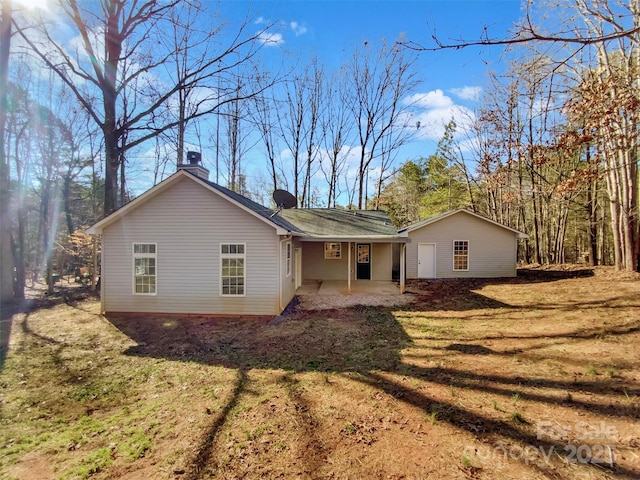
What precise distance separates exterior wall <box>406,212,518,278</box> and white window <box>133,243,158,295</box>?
12038 mm

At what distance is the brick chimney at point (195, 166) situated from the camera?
998cm

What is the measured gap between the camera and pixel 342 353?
651 cm

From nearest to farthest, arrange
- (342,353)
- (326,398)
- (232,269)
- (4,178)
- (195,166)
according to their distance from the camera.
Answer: (326,398)
(342,353)
(232,269)
(195,166)
(4,178)

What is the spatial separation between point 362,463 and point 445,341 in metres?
4.51

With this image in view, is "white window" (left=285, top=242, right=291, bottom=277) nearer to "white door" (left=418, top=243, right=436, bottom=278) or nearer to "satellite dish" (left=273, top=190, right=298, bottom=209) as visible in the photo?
"satellite dish" (left=273, top=190, right=298, bottom=209)

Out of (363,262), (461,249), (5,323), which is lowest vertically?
(5,323)

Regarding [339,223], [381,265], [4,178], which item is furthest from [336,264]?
[4,178]

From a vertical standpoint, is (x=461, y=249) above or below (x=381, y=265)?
above

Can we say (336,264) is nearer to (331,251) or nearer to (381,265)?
(331,251)

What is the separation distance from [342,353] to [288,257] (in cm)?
552

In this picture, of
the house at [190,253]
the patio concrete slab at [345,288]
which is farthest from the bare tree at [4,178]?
the patio concrete slab at [345,288]

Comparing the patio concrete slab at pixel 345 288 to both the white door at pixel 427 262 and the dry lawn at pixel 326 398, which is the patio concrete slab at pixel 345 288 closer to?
the white door at pixel 427 262

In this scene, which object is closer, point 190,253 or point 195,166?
point 190,253

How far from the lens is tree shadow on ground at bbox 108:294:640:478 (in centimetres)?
390
